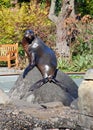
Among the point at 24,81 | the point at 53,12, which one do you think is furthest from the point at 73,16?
the point at 24,81

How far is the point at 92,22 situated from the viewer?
22.6 metres

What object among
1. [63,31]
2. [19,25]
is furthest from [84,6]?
[19,25]

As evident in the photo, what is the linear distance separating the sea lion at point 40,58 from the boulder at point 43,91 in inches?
3.5

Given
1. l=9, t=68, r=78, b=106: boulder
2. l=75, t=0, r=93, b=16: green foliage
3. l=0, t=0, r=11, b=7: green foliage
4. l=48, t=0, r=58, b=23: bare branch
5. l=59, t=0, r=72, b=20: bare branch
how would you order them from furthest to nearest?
l=75, t=0, r=93, b=16: green foliage < l=0, t=0, r=11, b=7: green foliage < l=48, t=0, r=58, b=23: bare branch < l=59, t=0, r=72, b=20: bare branch < l=9, t=68, r=78, b=106: boulder

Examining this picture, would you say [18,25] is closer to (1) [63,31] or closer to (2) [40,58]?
(1) [63,31]

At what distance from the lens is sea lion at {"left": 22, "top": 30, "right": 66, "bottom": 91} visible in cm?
791

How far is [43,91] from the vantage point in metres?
7.79

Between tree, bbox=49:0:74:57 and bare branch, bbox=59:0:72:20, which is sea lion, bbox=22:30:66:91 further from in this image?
bare branch, bbox=59:0:72:20

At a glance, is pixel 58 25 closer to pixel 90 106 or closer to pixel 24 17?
pixel 24 17

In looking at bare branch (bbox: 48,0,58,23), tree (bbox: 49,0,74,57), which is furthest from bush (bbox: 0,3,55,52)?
tree (bbox: 49,0,74,57)

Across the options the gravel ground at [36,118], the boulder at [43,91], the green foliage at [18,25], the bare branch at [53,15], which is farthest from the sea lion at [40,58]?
the bare branch at [53,15]

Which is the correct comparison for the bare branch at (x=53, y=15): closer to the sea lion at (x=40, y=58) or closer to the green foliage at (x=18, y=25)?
the green foliage at (x=18, y=25)

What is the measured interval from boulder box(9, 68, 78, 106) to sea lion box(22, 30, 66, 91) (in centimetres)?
9

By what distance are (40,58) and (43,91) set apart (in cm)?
60
